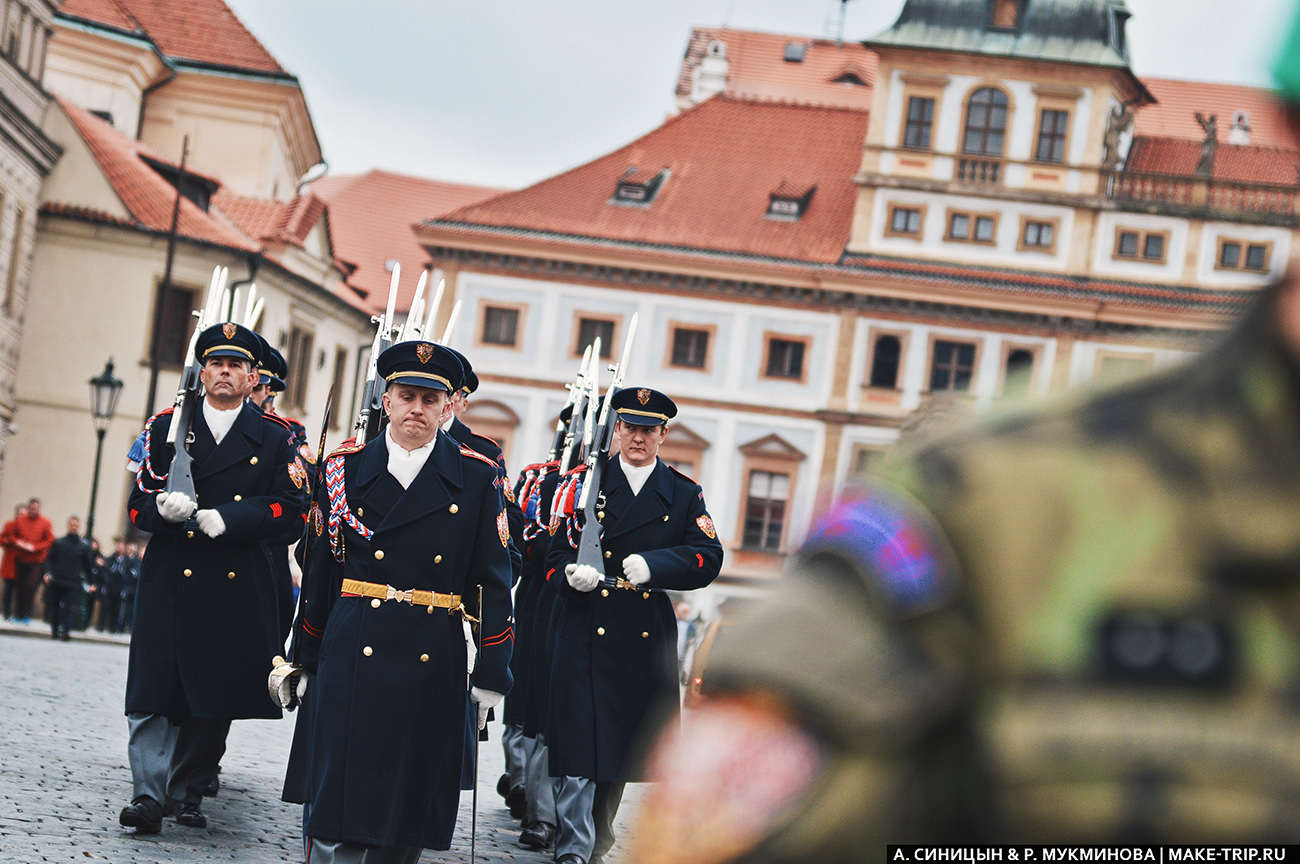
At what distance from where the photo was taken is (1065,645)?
1.54 metres

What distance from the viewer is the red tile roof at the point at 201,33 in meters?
57.2

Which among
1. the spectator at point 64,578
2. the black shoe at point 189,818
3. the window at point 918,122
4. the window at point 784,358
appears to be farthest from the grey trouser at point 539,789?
the window at point 918,122

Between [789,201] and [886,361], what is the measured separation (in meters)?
5.58

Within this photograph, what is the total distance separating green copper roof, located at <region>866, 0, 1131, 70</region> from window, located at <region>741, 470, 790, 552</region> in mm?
11118

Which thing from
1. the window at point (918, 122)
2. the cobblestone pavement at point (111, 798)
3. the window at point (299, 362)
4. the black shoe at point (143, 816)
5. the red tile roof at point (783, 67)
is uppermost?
the red tile roof at point (783, 67)

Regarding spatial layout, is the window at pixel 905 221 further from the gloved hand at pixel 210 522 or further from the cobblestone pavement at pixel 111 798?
the gloved hand at pixel 210 522

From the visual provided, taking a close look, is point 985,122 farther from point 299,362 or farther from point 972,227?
point 299,362

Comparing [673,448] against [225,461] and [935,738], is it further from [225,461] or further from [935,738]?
[935,738]

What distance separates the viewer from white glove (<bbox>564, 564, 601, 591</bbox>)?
9.48m

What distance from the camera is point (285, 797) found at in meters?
7.42

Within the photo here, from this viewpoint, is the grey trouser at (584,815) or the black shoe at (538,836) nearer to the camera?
the grey trouser at (584,815)

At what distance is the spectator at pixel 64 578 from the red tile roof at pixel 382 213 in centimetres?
4170

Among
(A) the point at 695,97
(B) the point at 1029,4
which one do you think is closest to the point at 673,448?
(B) the point at 1029,4

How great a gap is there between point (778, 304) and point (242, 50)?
15910 mm
